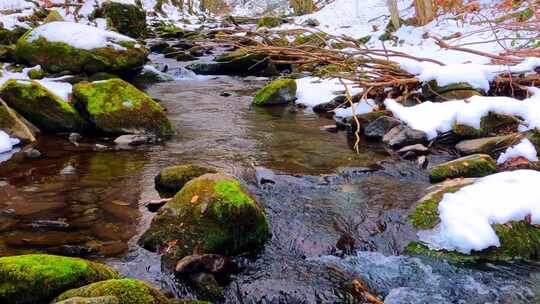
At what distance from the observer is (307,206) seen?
5086 mm

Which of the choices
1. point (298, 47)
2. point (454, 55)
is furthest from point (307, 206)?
point (454, 55)

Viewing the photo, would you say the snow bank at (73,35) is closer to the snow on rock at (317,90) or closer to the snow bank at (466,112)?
the snow on rock at (317,90)

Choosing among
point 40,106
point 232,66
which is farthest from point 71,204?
point 232,66

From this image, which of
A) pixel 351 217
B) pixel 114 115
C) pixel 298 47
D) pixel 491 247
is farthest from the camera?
pixel 298 47

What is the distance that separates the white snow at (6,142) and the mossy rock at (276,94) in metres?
4.78

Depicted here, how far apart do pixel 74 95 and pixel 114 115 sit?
2.99 feet

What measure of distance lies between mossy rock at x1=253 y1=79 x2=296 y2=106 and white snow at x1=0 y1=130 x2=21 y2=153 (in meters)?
4.78

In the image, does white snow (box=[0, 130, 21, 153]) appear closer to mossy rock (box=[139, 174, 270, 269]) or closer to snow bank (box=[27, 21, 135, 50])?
mossy rock (box=[139, 174, 270, 269])

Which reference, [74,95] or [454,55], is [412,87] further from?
[74,95]

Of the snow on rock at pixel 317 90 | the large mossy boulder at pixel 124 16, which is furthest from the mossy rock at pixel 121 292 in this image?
the large mossy boulder at pixel 124 16

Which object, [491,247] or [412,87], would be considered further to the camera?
[412,87]

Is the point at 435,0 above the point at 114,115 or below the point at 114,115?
above

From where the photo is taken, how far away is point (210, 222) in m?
4.08

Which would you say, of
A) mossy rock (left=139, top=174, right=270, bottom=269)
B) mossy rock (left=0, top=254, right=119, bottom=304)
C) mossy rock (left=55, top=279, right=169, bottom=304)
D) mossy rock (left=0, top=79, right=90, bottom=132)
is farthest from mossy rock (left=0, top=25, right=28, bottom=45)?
mossy rock (left=55, top=279, right=169, bottom=304)
